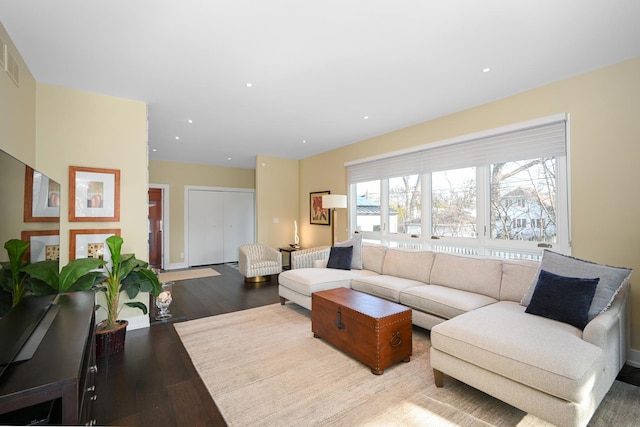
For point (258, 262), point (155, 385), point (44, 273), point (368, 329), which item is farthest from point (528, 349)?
point (258, 262)

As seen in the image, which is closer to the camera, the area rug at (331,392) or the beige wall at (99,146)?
the area rug at (331,392)

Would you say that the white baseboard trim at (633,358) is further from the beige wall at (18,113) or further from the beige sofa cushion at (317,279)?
the beige wall at (18,113)

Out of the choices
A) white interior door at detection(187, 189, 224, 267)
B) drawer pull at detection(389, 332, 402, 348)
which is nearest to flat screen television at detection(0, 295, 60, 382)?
drawer pull at detection(389, 332, 402, 348)

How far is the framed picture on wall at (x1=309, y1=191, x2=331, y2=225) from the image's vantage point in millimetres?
5902

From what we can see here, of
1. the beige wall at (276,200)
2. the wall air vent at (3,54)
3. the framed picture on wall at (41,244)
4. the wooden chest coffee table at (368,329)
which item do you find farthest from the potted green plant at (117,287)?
the beige wall at (276,200)

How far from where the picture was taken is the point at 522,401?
168 centimetres

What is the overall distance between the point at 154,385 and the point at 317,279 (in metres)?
1.91

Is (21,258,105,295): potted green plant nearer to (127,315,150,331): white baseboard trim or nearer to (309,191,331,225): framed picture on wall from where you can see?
(127,315,150,331): white baseboard trim

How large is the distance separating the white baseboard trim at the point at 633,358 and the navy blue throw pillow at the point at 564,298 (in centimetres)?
102

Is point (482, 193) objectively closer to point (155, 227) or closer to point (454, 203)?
point (454, 203)

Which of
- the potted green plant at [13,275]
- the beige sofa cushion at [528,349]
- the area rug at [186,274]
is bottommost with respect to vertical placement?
the area rug at [186,274]

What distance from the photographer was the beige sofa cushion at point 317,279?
3492mm

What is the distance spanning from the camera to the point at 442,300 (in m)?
2.72

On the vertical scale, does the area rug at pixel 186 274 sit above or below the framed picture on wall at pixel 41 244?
below
